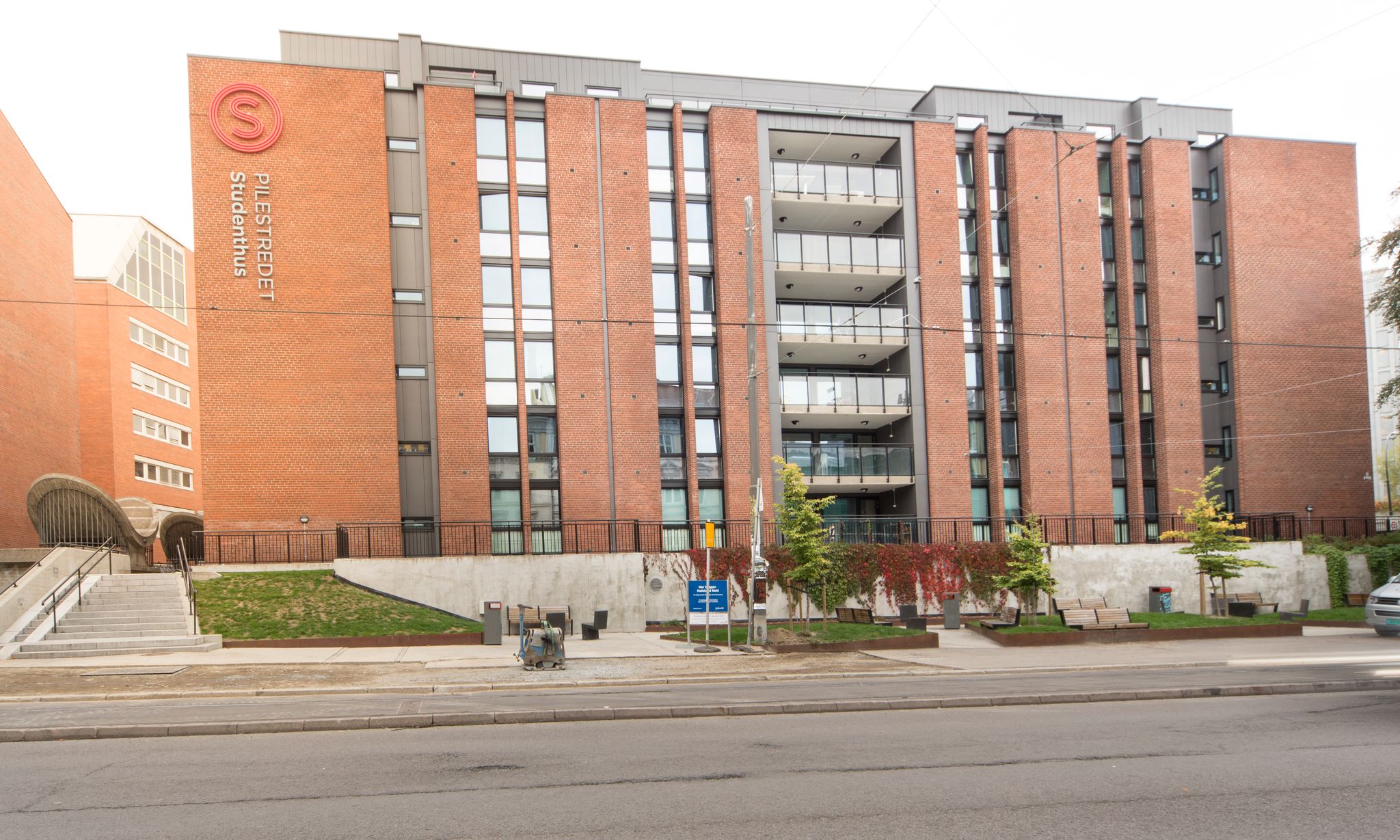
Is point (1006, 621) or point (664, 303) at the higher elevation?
point (664, 303)

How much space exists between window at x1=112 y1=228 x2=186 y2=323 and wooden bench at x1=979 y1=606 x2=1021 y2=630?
49.9 metres

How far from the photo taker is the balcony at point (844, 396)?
32656mm

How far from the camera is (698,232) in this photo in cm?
3278

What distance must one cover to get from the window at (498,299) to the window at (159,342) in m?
33.6

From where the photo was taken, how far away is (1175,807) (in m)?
7.41

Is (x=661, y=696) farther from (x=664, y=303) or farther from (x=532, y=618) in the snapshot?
(x=664, y=303)

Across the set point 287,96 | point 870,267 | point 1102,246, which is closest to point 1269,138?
point 1102,246

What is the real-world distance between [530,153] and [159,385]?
37.8m

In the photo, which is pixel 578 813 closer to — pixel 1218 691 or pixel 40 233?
pixel 1218 691

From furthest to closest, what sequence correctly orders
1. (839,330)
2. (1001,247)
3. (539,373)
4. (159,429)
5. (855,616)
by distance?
(159,429), (1001,247), (839,330), (539,373), (855,616)

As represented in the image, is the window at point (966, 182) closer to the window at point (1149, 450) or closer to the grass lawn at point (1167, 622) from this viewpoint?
the window at point (1149, 450)

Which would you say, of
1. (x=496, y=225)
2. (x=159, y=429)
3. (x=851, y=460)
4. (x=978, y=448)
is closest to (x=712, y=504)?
(x=851, y=460)

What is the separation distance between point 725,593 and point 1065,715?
30.0 feet

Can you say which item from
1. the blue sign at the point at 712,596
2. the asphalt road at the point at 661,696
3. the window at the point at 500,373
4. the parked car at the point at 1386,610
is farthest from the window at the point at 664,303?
the parked car at the point at 1386,610
